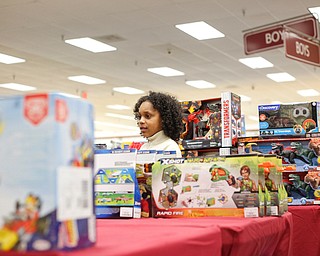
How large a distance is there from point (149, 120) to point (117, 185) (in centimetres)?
108

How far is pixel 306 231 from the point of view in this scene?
3496mm

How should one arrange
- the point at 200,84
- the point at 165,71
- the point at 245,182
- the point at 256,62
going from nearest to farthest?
the point at 245,182
the point at 256,62
the point at 165,71
the point at 200,84

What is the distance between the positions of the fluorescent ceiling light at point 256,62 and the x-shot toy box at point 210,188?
352 inches

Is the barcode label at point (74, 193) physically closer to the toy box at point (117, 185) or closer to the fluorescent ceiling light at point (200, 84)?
the toy box at point (117, 185)

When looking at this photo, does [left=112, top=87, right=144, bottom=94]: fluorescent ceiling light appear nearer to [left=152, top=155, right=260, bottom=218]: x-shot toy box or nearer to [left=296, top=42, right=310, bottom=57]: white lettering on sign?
[left=296, top=42, right=310, bottom=57]: white lettering on sign

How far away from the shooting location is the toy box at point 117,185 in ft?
6.62

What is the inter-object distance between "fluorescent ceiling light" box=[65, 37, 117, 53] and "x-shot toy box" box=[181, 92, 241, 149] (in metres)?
5.56

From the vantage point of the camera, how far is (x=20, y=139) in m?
0.98

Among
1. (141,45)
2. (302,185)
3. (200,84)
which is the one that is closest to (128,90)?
(200,84)

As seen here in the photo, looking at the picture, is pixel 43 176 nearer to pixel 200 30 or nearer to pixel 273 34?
pixel 273 34

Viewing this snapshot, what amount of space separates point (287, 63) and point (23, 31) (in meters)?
5.51

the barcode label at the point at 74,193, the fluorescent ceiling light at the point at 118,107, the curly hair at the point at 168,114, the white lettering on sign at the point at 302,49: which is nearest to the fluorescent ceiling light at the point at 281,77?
the fluorescent ceiling light at the point at 118,107

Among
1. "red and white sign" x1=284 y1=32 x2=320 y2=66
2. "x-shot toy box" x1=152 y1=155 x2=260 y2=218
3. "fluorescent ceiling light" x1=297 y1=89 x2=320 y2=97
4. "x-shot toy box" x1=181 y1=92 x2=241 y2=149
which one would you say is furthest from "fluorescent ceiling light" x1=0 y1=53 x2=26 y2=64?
"x-shot toy box" x1=152 y1=155 x2=260 y2=218

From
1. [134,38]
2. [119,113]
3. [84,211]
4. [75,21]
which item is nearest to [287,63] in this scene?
[134,38]
